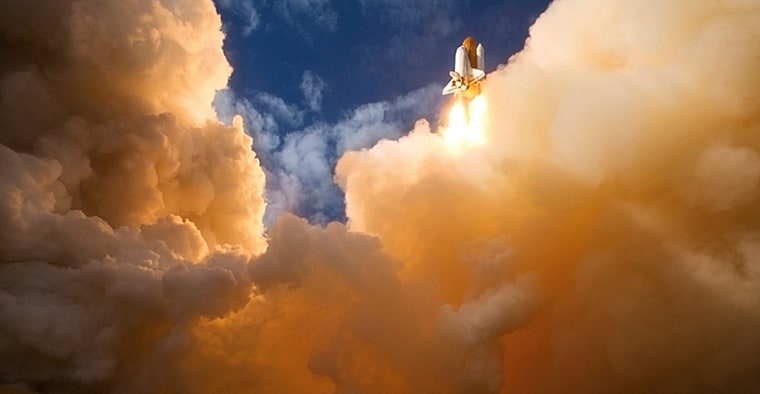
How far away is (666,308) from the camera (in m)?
20.4

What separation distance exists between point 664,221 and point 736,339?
16.0 ft

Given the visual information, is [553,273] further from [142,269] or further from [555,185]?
[142,269]

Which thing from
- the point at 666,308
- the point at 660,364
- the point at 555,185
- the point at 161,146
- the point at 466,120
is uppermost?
the point at 466,120

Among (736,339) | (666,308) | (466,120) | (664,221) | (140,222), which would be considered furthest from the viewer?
(466,120)

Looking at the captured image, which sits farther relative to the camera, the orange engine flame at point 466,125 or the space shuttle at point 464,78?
the space shuttle at point 464,78

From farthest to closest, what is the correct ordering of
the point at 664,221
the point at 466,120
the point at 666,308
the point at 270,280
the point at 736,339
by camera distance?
1. the point at 466,120
2. the point at 270,280
3. the point at 664,221
4. the point at 666,308
5. the point at 736,339

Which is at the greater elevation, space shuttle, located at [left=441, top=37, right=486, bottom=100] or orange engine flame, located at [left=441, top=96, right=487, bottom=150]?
space shuttle, located at [left=441, top=37, right=486, bottom=100]

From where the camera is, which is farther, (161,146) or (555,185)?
(161,146)

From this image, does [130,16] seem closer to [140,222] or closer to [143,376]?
[140,222]

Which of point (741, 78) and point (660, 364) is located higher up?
point (741, 78)

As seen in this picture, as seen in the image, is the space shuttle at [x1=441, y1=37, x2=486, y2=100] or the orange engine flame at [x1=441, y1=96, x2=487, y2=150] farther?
the space shuttle at [x1=441, y1=37, x2=486, y2=100]

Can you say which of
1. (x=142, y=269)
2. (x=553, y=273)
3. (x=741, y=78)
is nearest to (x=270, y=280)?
(x=142, y=269)

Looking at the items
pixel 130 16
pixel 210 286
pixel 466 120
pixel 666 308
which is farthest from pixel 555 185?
pixel 130 16

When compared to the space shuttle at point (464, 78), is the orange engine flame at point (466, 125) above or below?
below
